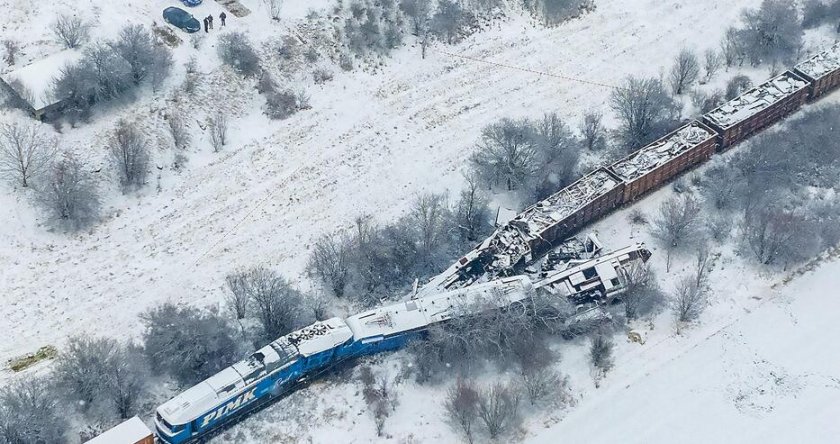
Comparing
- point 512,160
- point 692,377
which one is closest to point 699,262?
point 692,377

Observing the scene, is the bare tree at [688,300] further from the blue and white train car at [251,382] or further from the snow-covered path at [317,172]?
the blue and white train car at [251,382]

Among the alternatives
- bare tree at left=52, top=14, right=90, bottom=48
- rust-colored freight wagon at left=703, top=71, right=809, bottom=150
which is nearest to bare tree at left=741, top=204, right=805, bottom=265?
rust-colored freight wagon at left=703, top=71, right=809, bottom=150

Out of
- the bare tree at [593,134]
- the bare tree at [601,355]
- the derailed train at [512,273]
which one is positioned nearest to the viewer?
the derailed train at [512,273]

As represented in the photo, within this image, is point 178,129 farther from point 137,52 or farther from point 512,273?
point 512,273

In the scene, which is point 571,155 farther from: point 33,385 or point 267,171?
point 33,385

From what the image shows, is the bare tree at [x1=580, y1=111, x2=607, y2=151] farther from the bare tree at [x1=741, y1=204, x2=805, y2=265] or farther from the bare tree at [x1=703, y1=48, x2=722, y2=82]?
the bare tree at [x1=741, y1=204, x2=805, y2=265]

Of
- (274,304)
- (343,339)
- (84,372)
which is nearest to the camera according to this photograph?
(84,372)

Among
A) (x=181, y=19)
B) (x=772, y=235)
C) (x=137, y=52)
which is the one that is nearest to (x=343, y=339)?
(x=137, y=52)

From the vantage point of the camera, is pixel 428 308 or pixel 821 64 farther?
pixel 821 64

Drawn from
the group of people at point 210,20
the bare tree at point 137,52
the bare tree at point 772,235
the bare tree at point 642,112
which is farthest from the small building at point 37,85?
the bare tree at point 772,235
